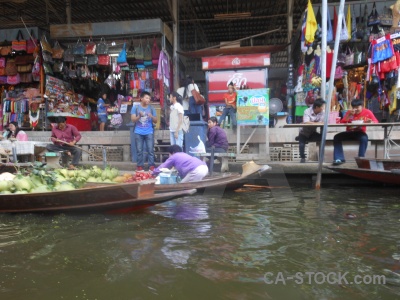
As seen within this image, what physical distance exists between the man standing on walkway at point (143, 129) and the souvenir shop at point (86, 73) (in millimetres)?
2562

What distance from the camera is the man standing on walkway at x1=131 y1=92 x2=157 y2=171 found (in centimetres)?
680

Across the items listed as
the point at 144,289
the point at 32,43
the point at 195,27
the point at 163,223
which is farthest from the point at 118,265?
the point at 195,27

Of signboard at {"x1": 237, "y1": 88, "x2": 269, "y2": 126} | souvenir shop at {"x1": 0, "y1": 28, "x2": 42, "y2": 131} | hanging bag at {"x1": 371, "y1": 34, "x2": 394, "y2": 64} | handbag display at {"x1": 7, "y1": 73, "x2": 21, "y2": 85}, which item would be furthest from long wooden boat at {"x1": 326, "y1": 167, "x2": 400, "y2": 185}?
handbag display at {"x1": 7, "y1": 73, "x2": 21, "y2": 85}

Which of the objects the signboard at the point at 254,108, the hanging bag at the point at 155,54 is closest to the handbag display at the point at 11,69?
the hanging bag at the point at 155,54

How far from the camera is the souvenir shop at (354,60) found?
750cm

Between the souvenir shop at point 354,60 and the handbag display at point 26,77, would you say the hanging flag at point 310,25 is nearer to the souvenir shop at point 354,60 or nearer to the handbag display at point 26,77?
the souvenir shop at point 354,60

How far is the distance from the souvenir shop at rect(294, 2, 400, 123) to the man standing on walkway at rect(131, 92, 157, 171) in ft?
13.0

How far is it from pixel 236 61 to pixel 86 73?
14.8ft

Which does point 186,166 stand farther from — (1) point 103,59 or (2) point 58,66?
(2) point 58,66

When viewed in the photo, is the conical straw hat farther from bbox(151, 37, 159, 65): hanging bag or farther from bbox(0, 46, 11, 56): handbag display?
bbox(0, 46, 11, 56): handbag display

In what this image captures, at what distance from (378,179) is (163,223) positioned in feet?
13.0

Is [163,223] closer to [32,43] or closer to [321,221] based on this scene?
[321,221]

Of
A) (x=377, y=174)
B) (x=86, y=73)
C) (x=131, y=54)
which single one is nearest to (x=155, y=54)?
(x=131, y=54)
